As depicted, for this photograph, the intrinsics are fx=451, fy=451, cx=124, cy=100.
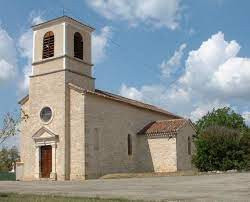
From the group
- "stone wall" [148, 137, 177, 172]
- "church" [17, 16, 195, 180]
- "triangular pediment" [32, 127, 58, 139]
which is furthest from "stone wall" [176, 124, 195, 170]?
"triangular pediment" [32, 127, 58, 139]

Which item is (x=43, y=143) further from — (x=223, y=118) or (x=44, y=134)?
(x=223, y=118)

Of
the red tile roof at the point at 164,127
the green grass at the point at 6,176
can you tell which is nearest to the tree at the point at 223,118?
the red tile roof at the point at 164,127

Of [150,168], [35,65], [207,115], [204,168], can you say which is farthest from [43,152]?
[207,115]

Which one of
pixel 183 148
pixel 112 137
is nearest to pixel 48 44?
pixel 112 137

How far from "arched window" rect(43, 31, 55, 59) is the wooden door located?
7.47 meters

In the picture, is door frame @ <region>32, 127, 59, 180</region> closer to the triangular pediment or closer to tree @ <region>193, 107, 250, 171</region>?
the triangular pediment

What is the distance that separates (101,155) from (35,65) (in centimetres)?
920

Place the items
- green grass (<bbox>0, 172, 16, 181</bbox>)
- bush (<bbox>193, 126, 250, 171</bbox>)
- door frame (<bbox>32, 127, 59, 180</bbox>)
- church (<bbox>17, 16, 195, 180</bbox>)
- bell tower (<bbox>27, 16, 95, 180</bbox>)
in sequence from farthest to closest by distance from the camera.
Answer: green grass (<bbox>0, 172, 16, 181</bbox>), door frame (<bbox>32, 127, 59, 180</bbox>), bell tower (<bbox>27, 16, 95, 180</bbox>), church (<bbox>17, 16, 195, 180</bbox>), bush (<bbox>193, 126, 250, 171</bbox>)

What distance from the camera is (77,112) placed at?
112 ft

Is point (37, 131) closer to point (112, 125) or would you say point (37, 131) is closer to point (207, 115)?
point (112, 125)

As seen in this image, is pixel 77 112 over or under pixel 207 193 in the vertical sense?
over

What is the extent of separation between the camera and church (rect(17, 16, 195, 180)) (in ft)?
111

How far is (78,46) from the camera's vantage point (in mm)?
37062

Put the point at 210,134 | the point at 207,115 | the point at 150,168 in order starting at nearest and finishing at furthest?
the point at 210,134, the point at 150,168, the point at 207,115
